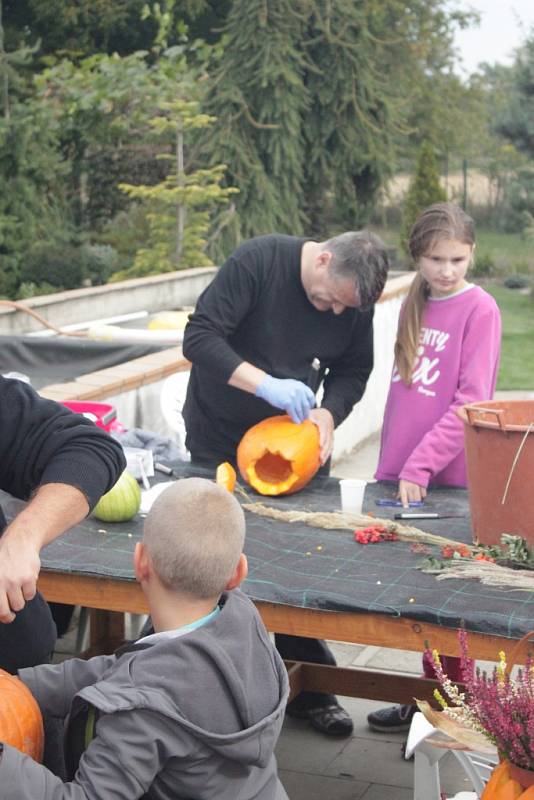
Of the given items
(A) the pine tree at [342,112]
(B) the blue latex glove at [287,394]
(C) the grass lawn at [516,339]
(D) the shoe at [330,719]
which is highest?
(A) the pine tree at [342,112]

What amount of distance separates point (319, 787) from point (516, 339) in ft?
39.9

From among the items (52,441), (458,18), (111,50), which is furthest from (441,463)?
(458,18)

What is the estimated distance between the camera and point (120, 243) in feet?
55.7

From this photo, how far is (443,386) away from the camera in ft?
11.8

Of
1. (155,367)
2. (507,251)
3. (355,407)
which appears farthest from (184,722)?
(507,251)

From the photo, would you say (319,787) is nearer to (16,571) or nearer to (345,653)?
(345,653)

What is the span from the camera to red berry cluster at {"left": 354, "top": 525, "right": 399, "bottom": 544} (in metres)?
3.06

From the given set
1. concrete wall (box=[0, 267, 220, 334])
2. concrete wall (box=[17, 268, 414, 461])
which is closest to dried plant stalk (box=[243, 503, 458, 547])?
concrete wall (box=[17, 268, 414, 461])

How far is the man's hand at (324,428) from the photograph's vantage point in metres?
3.65

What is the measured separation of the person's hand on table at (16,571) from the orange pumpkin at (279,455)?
5.42 ft

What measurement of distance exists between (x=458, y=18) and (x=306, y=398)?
25.7 meters

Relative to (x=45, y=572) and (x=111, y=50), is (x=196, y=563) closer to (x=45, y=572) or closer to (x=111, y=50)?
(x=45, y=572)

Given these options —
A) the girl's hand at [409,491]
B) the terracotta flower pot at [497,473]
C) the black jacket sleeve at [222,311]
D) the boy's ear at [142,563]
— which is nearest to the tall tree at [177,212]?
the black jacket sleeve at [222,311]

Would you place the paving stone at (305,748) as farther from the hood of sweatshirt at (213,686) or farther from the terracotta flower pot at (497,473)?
the hood of sweatshirt at (213,686)
